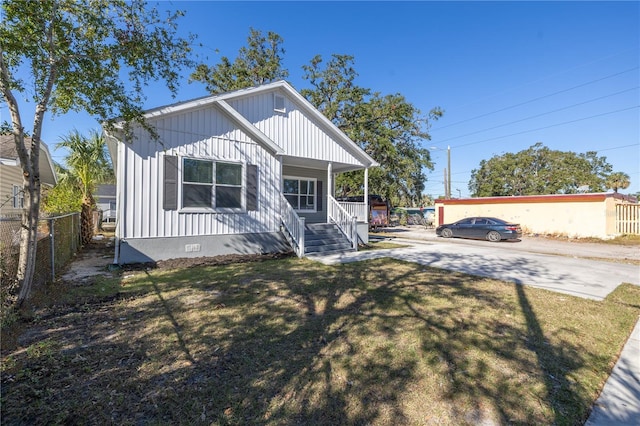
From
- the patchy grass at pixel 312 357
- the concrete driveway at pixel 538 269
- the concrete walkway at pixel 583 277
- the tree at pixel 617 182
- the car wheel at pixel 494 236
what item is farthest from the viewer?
the tree at pixel 617 182

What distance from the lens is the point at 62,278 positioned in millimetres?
6059

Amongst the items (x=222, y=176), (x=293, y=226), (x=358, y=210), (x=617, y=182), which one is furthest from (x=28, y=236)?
(x=617, y=182)

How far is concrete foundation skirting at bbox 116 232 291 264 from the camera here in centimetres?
747

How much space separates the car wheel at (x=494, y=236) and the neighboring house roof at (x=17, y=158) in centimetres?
1784

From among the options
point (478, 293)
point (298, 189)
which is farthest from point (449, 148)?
point (478, 293)

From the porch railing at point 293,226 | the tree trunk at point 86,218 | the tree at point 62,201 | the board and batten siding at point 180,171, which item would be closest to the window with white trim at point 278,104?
the board and batten siding at point 180,171

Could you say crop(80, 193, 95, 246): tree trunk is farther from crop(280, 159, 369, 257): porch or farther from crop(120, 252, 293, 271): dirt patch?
crop(280, 159, 369, 257): porch

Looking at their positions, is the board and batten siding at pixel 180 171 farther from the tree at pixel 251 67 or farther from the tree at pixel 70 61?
the tree at pixel 251 67

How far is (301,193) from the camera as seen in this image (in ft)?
42.7

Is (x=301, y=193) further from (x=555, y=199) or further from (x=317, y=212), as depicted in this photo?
(x=555, y=199)

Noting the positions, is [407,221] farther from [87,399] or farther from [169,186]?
[87,399]

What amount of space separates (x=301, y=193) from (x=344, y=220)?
9.44 ft

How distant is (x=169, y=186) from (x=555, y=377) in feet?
27.5

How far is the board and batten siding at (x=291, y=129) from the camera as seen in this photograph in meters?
9.59
